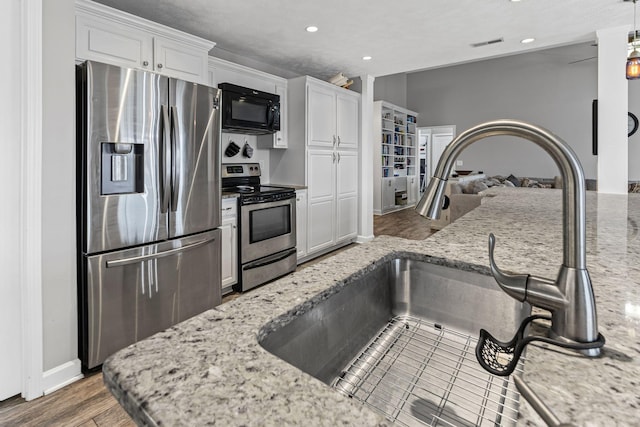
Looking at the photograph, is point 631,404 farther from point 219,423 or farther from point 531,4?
point 531,4

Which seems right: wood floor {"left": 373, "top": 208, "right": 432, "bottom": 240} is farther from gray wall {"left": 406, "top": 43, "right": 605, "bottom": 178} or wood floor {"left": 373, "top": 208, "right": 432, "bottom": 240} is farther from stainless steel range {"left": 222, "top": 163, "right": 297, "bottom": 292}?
gray wall {"left": 406, "top": 43, "right": 605, "bottom": 178}

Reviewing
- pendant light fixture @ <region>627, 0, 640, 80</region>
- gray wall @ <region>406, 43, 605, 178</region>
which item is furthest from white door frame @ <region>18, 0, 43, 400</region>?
gray wall @ <region>406, 43, 605, 178</region>

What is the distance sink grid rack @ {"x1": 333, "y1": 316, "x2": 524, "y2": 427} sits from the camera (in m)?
0.65

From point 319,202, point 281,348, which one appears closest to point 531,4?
point 319,202

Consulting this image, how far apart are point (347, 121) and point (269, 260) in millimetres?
2223

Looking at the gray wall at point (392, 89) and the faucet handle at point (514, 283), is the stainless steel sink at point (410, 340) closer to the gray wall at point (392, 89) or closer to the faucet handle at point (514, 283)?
the faucet handle at point (514, 283)

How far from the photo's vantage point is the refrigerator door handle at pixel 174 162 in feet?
7.36

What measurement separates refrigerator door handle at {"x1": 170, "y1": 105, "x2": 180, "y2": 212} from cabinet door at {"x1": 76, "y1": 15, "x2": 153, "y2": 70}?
1.88 feet

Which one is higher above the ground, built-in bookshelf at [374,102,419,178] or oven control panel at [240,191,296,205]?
built-in bookshelf at [374,102,419,178]

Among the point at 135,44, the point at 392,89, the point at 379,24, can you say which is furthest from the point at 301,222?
the point at 392,89

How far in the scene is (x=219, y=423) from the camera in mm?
384

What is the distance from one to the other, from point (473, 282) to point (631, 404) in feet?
1.71

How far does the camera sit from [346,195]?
4.63 m

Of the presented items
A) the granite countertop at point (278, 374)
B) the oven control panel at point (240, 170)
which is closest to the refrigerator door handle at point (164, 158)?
the oven control panel at point (240, 170)
